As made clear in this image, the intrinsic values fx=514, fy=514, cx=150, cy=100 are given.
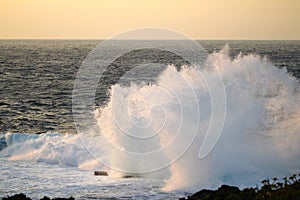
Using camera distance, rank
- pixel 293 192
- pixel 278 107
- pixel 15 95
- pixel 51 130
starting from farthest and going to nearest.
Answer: pixel 15 95 < pixel 51 130 < pixel 278 107 < pixel 293 192

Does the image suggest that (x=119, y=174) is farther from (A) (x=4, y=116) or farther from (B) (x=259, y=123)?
(A) (x=4, y=116)

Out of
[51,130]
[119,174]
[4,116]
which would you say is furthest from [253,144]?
[4,116]

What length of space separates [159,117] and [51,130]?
9.92 meters

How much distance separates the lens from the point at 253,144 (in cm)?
2131

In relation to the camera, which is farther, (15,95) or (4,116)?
(15,95)

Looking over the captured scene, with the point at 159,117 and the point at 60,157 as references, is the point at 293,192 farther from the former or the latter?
the point at 60,157

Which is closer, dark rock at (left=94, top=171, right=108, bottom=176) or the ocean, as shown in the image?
the ocean

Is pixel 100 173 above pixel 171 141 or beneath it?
beneath

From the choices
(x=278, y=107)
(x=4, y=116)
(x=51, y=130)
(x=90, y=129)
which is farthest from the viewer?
(x=4, y=116)

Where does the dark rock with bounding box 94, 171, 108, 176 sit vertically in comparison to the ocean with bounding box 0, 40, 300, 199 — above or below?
below

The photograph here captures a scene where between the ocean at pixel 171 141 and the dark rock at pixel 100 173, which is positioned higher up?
the ocean at pixel 171 141

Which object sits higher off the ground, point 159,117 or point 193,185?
point 159,117

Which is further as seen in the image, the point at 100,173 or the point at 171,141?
the point at 171,141

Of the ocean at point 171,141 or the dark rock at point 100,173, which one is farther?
the dark rock at point 100,173
